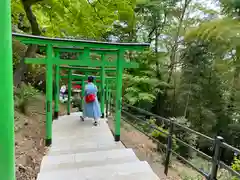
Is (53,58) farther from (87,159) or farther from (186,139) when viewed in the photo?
(186,139)

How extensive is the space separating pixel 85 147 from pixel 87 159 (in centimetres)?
79

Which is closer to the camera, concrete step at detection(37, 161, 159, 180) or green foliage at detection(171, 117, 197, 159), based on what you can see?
concrete step at detection(37, 161, 159, 180)

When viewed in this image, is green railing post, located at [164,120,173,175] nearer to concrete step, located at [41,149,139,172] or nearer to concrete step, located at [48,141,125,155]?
concrete step, located at [41,149,139,172]

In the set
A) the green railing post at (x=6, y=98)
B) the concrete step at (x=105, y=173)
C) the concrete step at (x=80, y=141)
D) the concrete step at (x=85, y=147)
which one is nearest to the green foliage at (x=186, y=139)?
the concrete step at (x=80, y=141)

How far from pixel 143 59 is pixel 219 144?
9971 mm

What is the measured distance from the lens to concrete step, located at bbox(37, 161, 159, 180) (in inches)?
111

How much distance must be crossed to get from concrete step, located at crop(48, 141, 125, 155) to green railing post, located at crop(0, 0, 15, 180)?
11.5ft

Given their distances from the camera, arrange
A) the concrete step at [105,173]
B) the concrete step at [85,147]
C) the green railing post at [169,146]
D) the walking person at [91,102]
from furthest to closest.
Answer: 1. the walking person at [91,102]
2. the concrete step at [85,147]
3. the green railing post at [169,146]
4. the concrete step at [105,173]

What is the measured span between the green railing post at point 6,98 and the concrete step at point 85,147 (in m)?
3.50

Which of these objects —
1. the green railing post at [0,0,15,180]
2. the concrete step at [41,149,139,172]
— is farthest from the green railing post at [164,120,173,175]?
the green railing post at [0,0,15,180]

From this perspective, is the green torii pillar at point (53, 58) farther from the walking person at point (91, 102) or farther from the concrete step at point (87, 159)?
the walking person at point (91, 102)

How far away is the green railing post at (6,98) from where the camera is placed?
587 millimetres

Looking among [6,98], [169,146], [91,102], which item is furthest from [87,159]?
[6,98]

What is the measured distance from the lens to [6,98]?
60 centimetres
